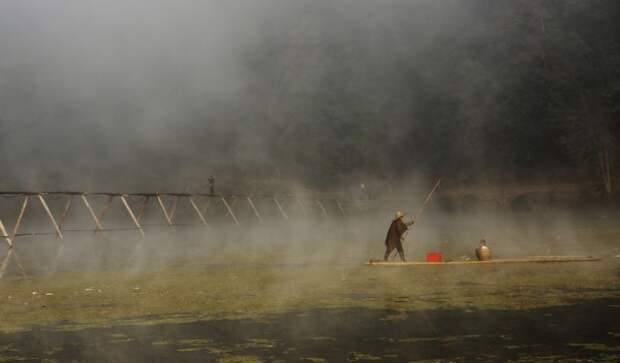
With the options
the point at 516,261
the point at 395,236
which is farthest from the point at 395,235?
the point at 516,261

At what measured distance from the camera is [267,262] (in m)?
16.6

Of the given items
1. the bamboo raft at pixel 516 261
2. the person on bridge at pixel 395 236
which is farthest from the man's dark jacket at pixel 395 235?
the bamboo raft at pixel 516 261

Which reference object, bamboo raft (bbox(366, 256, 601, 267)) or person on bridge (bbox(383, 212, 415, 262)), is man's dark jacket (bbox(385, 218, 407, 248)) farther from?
bamboo raft (bbox(366, 256, 601, 267))

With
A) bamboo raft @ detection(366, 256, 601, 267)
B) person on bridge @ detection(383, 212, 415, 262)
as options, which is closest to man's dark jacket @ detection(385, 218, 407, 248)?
person on bridge @ detection(383, 212, 415, 262)

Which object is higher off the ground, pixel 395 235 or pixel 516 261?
pixel 395 235

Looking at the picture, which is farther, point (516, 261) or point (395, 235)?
point (395, 235)

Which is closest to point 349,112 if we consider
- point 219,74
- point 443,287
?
point 219,74

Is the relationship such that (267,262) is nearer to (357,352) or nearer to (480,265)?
(480,265)

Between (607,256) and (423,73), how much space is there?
27.6 metres

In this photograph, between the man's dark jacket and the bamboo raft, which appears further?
the man's dark jacket

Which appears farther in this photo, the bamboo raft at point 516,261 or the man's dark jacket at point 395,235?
the man's dark jacket at point 395,235

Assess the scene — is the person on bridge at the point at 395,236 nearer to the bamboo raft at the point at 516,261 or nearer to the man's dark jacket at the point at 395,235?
the man's dark jacket at the point at 395,235

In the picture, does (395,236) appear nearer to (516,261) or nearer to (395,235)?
(395,235)

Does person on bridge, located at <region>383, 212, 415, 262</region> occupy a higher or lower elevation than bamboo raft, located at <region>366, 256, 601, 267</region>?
higher
